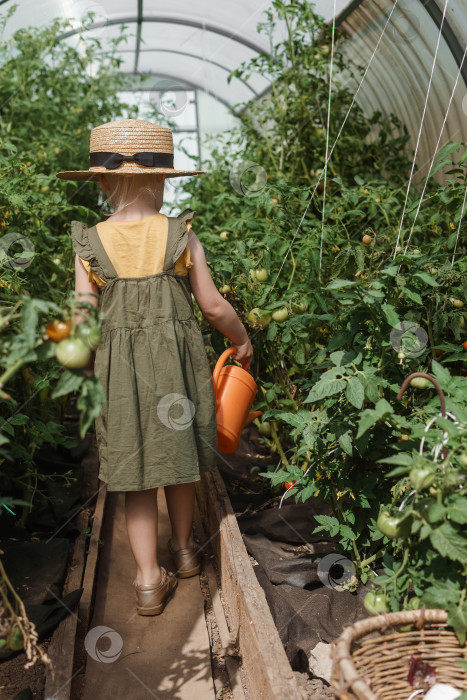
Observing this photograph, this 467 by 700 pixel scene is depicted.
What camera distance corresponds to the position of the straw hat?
1831 mm

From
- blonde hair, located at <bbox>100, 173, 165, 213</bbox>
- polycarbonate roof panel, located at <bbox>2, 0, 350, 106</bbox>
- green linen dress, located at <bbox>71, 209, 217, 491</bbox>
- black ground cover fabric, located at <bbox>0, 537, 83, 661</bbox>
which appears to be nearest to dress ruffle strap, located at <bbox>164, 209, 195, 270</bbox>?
green linen dress, located at <bbox>71, 209, 217, 491</bbox>

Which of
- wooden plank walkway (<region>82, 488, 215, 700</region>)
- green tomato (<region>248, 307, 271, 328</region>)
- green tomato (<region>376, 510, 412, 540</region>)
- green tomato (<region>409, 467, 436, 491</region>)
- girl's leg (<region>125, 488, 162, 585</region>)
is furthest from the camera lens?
green tomato (<region>248, 307, 271, 328</region>)

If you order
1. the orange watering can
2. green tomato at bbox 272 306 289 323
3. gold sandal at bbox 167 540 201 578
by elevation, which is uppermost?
green tomato at bbox 272 306 289 323

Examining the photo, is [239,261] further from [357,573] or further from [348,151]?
[348,151]

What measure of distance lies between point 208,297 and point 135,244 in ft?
0.88

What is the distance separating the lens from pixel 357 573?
1873 millimetres

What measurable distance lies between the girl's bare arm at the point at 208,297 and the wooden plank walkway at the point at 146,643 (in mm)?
840

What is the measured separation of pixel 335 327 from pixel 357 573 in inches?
27.8

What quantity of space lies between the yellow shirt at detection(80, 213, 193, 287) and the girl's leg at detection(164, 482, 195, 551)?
696 millimetres

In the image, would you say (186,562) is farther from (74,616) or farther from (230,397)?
(230,397)

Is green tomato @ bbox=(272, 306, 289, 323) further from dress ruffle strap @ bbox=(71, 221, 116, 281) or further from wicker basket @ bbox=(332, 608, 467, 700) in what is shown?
wicker basket @ bbox=(332, 608, 467, 700)

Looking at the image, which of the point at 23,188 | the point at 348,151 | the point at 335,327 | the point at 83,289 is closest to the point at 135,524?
the point at 83,289

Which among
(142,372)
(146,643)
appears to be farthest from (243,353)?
(146,643)

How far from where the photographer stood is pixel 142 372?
1.83 m
